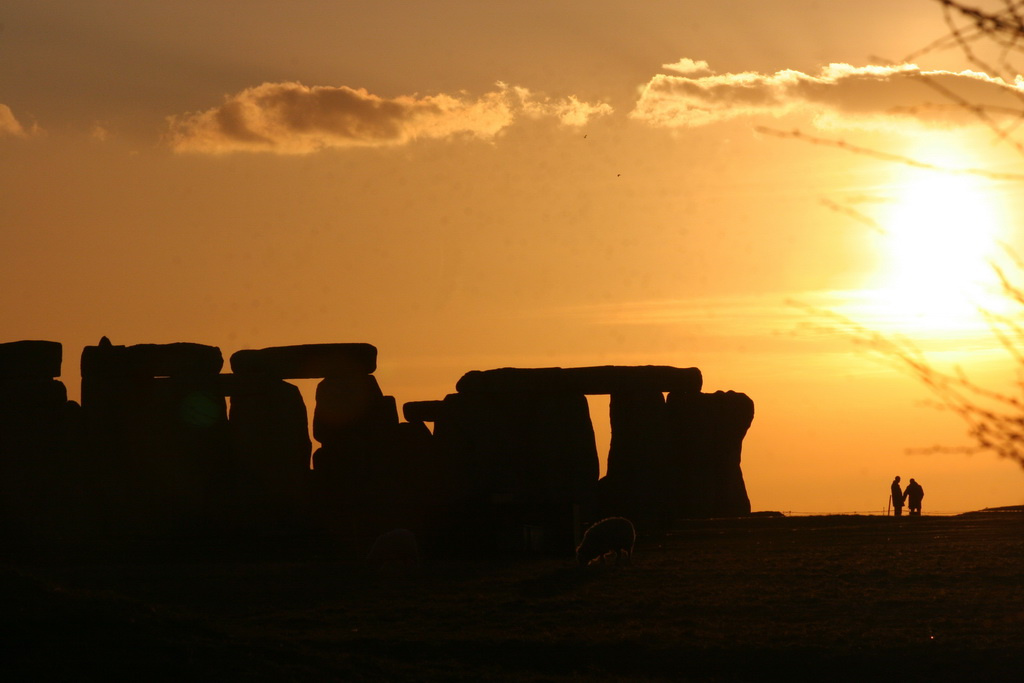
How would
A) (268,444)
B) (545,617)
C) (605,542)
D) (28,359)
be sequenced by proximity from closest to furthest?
(545,617), (605,542), (28,359), (268,444)

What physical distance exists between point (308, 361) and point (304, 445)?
2.08 meters

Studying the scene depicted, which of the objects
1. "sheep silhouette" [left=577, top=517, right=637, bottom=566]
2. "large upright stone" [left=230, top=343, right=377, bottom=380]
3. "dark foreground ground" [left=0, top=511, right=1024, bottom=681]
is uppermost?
"large upright stone" [left=230, top=343, right=377, bottom=380]

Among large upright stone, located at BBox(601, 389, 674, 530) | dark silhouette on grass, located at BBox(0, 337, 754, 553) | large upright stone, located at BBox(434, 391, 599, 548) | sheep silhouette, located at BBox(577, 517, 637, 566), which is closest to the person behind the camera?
sheep silhouette, located at BBox(577, 517, 637, 566)

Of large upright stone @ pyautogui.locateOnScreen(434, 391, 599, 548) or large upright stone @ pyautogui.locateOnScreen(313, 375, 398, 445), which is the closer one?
large upright stone @ pyautogui.locateOnScreen(313, 375, 398, 445)

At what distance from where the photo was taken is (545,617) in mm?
14961

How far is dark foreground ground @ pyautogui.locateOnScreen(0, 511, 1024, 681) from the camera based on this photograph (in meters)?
10.8

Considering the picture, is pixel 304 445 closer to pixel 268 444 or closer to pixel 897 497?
pixel 268 444

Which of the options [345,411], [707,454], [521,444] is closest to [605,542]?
[345,411]

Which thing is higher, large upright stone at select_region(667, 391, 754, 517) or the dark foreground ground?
large upright stone at select_region(667, 391, 754, 517)

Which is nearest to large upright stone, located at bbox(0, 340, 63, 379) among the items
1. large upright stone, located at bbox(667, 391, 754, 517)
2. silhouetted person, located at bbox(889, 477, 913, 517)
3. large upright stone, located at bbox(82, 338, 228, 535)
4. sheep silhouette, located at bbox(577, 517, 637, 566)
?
large upright stone, located at bbox(82, 338, 228, 535)

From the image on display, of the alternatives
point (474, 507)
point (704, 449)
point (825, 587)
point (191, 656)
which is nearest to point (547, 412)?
point (704, 449)

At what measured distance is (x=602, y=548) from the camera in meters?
20.2

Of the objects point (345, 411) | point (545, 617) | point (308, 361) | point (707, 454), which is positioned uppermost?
point (308, 361)

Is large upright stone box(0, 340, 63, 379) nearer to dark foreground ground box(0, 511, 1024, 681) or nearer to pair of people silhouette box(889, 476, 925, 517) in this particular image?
dark foreground ground box(0, 511, 1024, 681)
